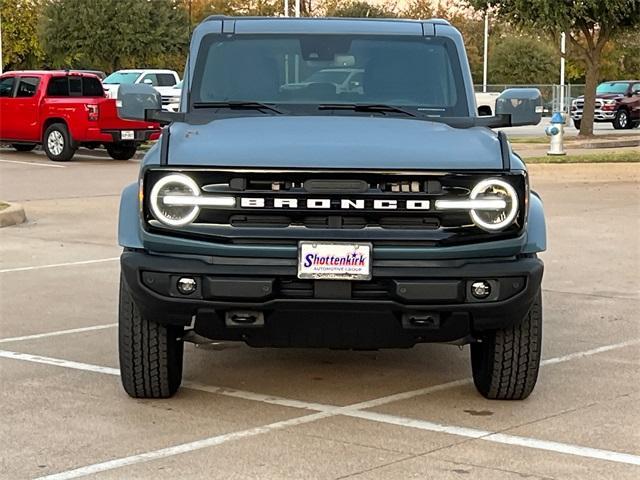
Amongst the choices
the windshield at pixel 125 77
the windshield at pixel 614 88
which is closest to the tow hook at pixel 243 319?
the windshield at pixel 125 77

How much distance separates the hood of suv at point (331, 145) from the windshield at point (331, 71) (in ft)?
2.04

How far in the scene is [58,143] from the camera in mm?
27031

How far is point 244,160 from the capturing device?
19.9ft

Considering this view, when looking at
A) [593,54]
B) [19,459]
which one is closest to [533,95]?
[19,459]

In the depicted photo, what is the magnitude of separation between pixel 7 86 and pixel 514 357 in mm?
23108

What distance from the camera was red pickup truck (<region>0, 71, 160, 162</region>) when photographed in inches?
1043

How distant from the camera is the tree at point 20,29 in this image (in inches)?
2133

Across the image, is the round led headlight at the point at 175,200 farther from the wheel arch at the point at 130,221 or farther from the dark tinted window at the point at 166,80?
the dark tinted window at the point at 166,80

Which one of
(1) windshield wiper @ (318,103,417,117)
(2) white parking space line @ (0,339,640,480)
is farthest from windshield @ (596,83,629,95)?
(2) white parking space line @ (0,339,640,480)

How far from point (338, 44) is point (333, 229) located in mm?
1947

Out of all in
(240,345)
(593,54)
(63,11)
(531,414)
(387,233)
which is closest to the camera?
(387,233)

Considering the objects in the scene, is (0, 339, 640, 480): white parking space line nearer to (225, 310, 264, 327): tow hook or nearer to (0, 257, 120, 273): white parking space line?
(225, 310, 264, 327): tow hook

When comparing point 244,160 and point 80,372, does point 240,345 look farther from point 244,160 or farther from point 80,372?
point 244,160

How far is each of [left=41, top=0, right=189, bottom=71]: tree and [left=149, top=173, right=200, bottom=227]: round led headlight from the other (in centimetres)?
4895
